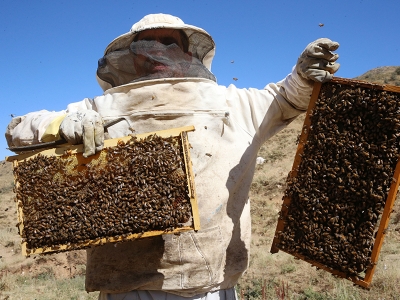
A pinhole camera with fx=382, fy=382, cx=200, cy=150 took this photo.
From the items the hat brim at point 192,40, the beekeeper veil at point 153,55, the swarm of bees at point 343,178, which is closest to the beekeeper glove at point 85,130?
the beekeeper veil at point 153,55

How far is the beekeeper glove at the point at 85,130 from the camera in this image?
3.11 meters

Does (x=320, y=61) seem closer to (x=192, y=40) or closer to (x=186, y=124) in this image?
(x=186, y=124)

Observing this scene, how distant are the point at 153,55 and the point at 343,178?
2209 millimetres

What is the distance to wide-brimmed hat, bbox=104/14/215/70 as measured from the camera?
402 cm

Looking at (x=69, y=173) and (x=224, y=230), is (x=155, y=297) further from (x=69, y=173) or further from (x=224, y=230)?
(x=69, y=173)

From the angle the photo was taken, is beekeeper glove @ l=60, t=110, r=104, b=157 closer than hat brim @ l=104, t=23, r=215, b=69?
Yes

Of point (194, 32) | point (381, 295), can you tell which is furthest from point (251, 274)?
point (194, 32)

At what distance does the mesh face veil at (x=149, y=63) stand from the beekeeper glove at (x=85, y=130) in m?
0.84

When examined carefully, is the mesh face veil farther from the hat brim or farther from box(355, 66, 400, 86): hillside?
box(355, 66, 400, 86): hillside

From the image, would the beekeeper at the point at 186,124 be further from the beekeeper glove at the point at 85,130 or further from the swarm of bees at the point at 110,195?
the swarm of bees at the point at 110,195

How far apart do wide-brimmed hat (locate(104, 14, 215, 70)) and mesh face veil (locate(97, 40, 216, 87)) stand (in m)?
0.13

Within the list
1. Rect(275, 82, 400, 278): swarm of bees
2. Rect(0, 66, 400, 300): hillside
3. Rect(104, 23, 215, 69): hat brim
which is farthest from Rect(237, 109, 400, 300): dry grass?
Rect(104, 23, 215, 69): hat brim

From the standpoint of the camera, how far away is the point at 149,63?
13.0ft

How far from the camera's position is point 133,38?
4.16m
